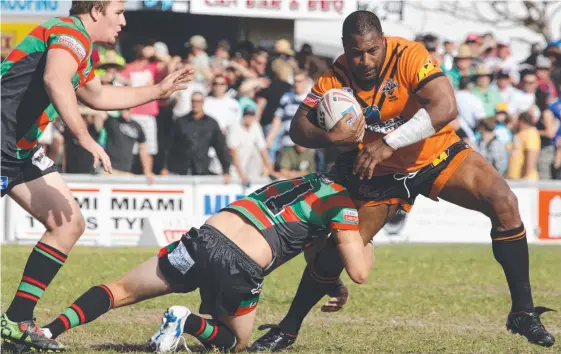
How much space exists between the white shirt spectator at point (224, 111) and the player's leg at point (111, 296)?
9530 mm

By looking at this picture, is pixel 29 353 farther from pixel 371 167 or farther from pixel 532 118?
pixel 532 118

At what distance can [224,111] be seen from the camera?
53.7 ft

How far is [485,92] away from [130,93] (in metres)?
10.5

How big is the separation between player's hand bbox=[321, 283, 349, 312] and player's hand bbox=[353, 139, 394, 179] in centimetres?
80

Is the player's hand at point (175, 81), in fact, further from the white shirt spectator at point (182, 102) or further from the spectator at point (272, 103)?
the spectator at point (272, 103)

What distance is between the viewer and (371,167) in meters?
7.04

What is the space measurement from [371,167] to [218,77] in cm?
927

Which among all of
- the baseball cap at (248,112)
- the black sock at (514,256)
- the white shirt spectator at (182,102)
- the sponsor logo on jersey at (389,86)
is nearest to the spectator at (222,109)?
the baseball cap at (248,112)

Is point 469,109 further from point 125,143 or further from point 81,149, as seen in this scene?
point 81,149

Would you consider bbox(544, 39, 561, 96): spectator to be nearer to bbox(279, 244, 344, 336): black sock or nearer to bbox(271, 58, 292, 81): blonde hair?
bbox(271, 58, 292, 81): blonde hair

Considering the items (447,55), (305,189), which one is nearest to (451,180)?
(305,189)

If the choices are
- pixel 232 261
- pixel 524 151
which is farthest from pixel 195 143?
pixel 232 261

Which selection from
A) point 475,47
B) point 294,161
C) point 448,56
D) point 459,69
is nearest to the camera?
point 294,161

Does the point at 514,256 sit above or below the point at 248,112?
above
